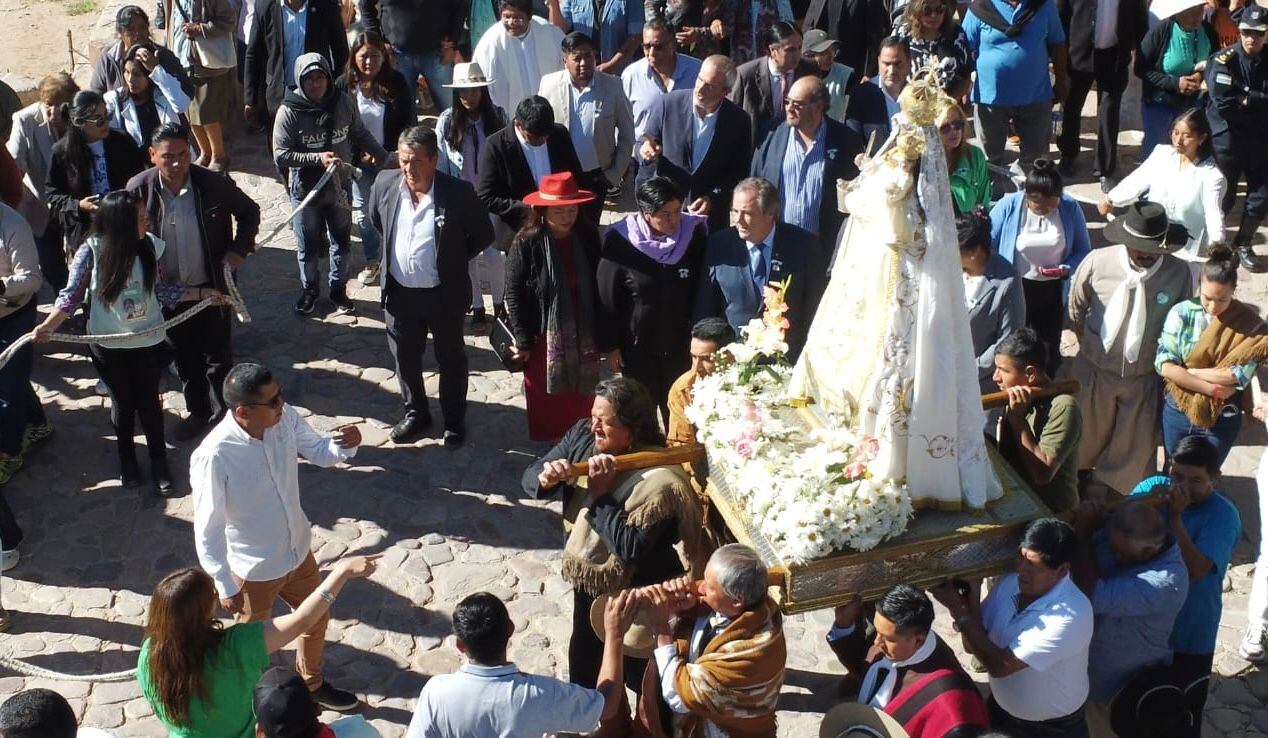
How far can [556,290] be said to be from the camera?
8.48 meters

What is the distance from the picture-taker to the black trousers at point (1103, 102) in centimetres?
1200

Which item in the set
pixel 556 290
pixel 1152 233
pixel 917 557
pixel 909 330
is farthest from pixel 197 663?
pixel 1152 233

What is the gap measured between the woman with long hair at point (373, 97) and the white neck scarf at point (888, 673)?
5.93 metres

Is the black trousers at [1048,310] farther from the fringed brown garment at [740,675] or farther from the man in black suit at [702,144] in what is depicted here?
the fringed brown garment at [740,675]

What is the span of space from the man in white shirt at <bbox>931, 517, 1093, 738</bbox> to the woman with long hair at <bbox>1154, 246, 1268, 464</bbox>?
2.21 m

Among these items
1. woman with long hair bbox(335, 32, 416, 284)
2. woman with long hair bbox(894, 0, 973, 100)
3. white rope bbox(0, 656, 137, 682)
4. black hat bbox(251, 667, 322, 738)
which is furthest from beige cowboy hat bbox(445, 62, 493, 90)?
black hat bbox(251, 667, 322, 738)

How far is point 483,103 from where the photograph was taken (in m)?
9.97

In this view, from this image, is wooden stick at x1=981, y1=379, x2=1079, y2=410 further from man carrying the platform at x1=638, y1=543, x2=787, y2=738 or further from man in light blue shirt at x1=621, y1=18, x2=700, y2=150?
man in light blue shirt at x1=621, y1=18, x2=700, y2=150

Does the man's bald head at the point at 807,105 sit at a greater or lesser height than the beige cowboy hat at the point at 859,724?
greater

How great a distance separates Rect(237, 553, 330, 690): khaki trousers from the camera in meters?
6.74

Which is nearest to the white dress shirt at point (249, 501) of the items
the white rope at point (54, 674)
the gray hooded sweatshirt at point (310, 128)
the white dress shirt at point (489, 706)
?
the white rope at point (54, 674)

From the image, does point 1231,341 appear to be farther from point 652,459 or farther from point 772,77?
point 772,77

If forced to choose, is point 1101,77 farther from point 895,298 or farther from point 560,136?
point 895,298

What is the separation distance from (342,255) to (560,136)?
7.15 feet
